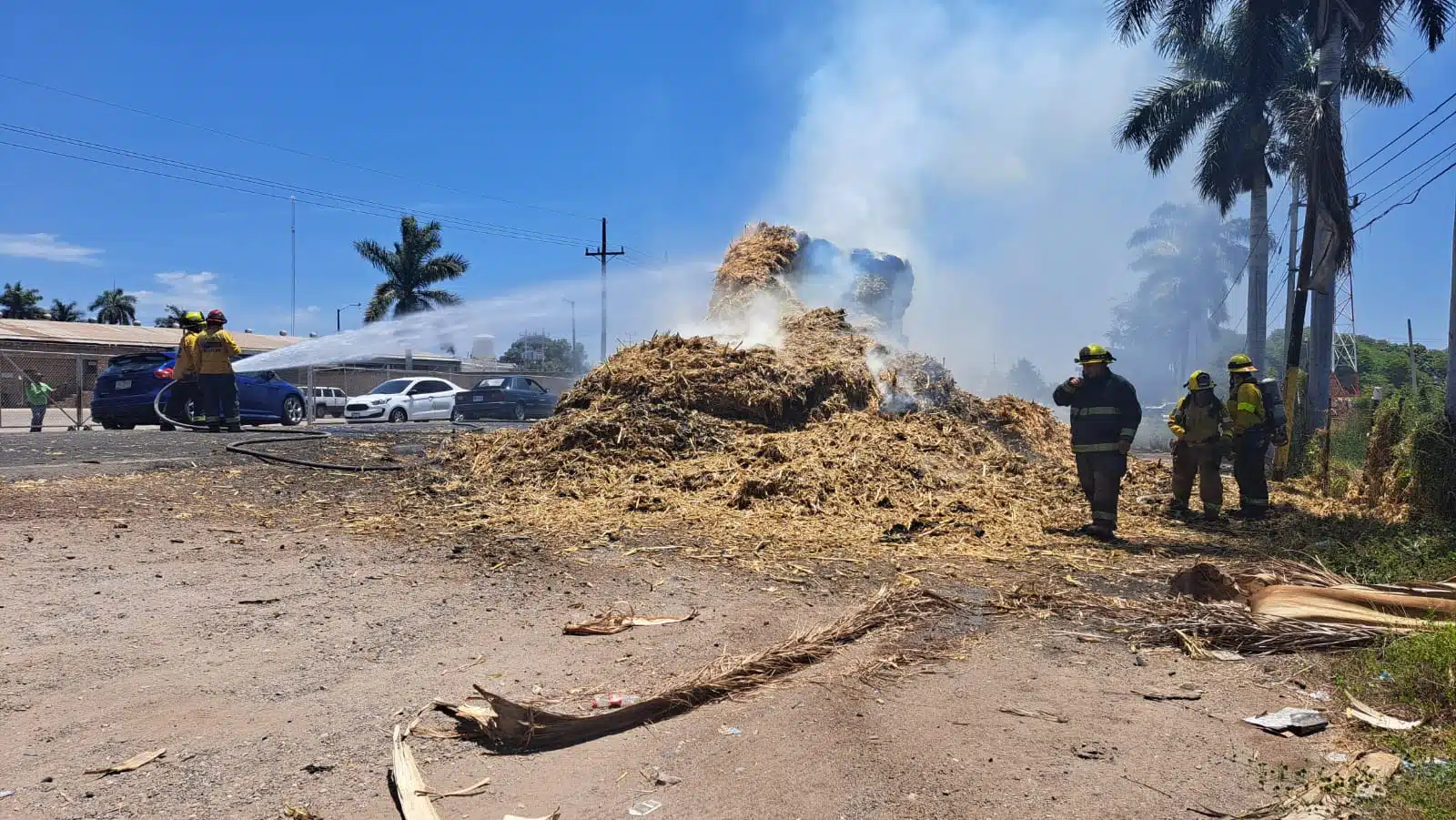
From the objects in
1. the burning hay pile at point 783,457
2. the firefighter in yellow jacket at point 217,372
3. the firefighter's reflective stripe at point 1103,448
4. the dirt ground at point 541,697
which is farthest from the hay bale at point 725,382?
the dirt ground at point 541,697

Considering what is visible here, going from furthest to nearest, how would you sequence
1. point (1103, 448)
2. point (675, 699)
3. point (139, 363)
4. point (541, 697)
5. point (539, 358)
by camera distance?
point (539, 358)
point (139, 363)
point (1103, 448)
point (541, 697)
point (675, 699)

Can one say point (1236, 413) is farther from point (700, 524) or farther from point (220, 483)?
point (220, 483)

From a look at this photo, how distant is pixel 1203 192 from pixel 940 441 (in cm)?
2275

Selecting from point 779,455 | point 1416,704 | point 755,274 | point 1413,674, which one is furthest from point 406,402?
point 1416,704

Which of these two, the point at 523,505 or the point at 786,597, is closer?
the point at 786,597

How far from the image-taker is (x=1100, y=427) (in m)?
8.32

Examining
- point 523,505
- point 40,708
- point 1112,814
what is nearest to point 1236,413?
point 523,505

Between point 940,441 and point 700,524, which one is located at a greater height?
point 940,441

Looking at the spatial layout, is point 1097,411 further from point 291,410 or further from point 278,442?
point 291,410

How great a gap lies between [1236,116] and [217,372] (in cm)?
2748

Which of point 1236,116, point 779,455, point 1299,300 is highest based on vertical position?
point 1236,116

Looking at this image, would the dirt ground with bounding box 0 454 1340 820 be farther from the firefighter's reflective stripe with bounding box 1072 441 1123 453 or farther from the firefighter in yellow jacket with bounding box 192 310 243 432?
the firefighter in yellow jacket with bounding box 192 310 243 432

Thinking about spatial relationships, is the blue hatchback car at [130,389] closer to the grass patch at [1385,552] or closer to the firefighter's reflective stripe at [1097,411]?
the firefighter's reflective stripe at [1097,411]

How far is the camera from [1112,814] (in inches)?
117
